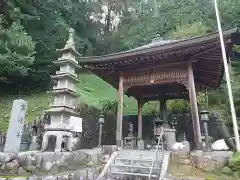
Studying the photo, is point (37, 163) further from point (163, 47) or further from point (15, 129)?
point (163, 47)

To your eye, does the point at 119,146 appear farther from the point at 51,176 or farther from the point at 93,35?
the point at 93,35

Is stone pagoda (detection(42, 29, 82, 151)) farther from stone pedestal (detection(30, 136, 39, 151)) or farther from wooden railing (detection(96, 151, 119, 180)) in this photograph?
wooden railing (detection(96, 151, 119, 180))

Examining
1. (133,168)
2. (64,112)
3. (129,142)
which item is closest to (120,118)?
(129,142)

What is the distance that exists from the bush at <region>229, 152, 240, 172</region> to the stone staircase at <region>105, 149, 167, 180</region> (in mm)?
2175

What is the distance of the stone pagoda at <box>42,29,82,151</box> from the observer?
9805mm

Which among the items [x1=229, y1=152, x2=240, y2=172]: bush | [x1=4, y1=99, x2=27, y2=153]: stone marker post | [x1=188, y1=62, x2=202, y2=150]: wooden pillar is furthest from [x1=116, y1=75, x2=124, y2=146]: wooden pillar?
[x1=229, y1=152, x2=240, y2=172]: bush

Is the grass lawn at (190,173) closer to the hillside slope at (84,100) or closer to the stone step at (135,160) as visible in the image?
the stone step at (135,160)

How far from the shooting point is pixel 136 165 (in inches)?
311

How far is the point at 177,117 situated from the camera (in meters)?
14.2

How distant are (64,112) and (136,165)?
4158 millimetres

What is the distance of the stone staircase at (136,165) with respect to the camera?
7402mm

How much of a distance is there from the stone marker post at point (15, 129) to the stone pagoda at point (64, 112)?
4.12 ft

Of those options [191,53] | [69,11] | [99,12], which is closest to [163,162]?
[191,53]

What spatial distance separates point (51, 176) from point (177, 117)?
9.32 m
